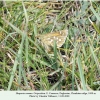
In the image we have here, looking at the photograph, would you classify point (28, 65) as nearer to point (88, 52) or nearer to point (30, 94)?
point (30, 94)

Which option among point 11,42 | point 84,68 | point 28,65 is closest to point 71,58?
point 84,68

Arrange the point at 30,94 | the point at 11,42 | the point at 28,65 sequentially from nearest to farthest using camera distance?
1. the point at 30,94
2. the point at 28,65
3. the point at 11,42

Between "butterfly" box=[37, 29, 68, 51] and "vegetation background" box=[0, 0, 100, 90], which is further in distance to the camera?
"butterfly" box=[37, 29, 68, 51]

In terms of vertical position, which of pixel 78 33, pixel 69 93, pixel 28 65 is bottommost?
pixel 69 93

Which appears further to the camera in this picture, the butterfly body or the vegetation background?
the butterfly body
